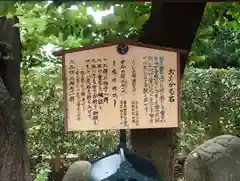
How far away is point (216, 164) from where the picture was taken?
18.5ft

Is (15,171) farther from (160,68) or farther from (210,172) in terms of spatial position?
(210,172)

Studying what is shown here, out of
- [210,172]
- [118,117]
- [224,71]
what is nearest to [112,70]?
[118,117]

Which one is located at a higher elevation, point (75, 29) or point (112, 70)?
point (75, 29)

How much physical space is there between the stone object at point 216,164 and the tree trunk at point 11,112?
2.64m

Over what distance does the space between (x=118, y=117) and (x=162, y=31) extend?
2.37 feet

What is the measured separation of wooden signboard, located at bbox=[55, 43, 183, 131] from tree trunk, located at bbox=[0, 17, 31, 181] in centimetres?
78

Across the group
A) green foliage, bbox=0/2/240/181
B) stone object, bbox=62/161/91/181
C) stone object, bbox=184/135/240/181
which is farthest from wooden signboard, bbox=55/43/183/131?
stone object, bbox=62/161/91/181

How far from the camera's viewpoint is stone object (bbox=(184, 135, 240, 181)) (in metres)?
5.61

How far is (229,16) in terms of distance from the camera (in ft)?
15.1

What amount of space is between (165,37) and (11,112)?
1335mm

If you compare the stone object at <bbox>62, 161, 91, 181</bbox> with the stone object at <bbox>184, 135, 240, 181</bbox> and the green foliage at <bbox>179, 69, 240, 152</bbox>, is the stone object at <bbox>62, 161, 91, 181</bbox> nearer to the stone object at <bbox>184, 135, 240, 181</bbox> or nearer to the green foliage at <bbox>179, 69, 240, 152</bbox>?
the stone object at <bbox>184, 135, 240, 181</bbox>

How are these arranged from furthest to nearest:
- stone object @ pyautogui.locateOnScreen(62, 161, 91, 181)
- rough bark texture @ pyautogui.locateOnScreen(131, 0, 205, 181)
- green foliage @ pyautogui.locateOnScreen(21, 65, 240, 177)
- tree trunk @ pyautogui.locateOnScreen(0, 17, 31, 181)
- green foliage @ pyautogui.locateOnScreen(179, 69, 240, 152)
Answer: green foliage @ pyautogui.locateOnScreen(179, 69, 240, 152)
green foliage @ pyautogui.locateOnScreen(21, 65, 240, 177)
stone object @ pyautogui.locateOnScreen(62, 161, 91, 181)
tree trunk @ pyautogui.locateOnScreen(0, 17, 31, 181)
rough bark texture @ pyautogui.locateOnScreen(131, 0, 205, 181)

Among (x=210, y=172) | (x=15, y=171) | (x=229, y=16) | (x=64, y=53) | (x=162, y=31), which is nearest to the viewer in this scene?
(x=64, y=53)

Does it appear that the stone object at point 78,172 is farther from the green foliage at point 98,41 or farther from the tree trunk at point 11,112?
the tree trunk at point 11,112
